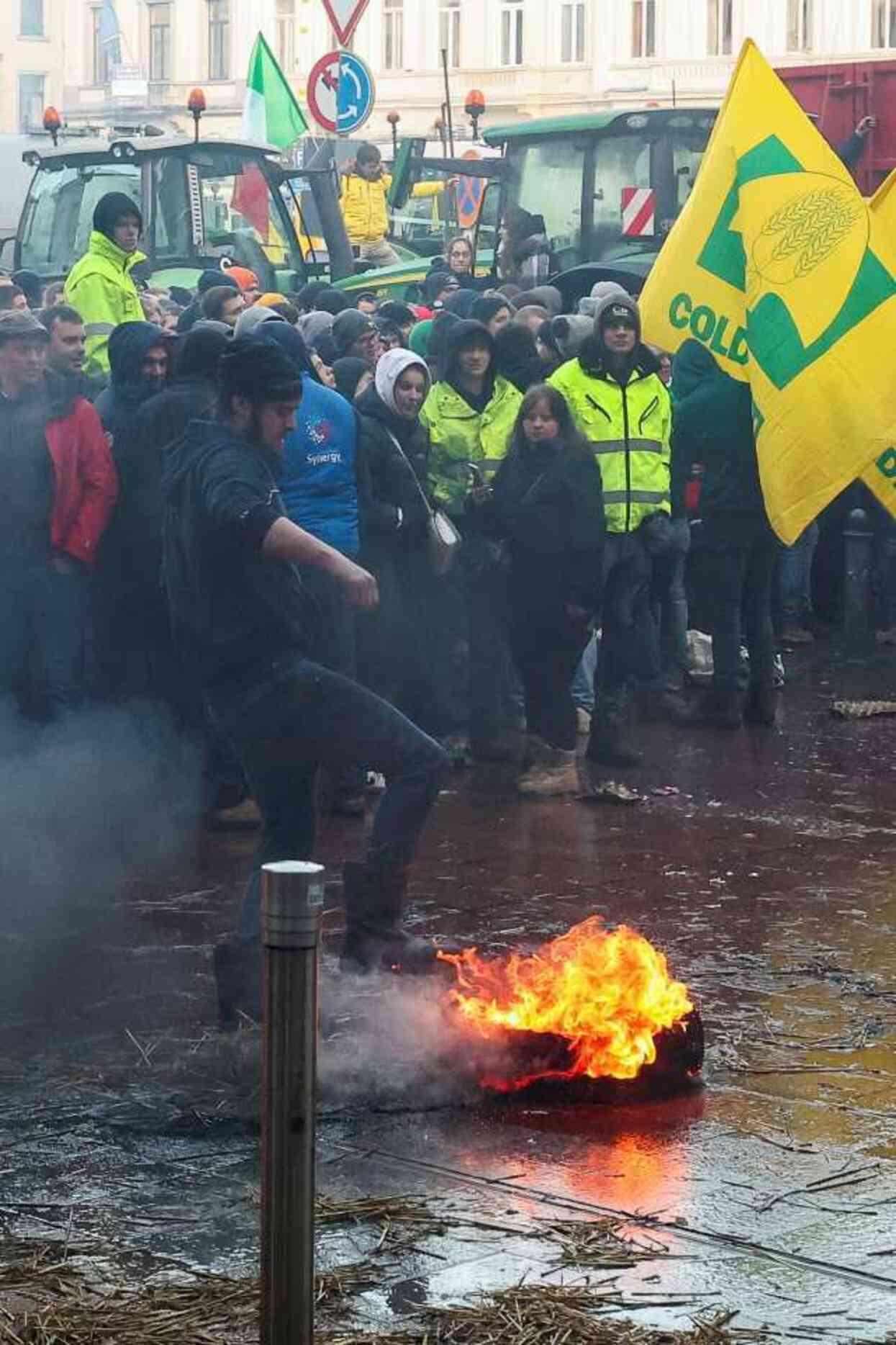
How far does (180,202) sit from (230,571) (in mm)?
14320

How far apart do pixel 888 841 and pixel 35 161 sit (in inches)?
532

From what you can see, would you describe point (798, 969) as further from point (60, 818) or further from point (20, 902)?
point (60, 818)

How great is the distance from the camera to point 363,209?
2250cm

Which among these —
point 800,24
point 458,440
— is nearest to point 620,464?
point 458,440

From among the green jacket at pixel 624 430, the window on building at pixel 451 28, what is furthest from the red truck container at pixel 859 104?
the window on building at pixel 451 28

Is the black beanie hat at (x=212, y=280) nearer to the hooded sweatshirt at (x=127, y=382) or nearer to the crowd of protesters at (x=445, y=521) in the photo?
the crowd of protesters at (x=445, y=521)

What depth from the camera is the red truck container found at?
18688 mm

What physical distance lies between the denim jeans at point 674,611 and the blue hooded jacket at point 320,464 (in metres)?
2.96

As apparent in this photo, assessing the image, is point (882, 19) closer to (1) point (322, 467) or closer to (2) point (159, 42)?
(2) point (159, 42)

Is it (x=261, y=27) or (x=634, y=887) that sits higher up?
Result: (x=261, y=27)

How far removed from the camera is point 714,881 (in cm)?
873

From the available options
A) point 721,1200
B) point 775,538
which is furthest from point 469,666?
point 721,1200

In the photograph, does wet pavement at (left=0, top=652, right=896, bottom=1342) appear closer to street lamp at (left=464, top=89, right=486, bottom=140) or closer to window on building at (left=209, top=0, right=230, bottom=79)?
street lamp at (left=464, top=89, right=486, bottom=140)

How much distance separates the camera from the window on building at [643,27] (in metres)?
61.8
